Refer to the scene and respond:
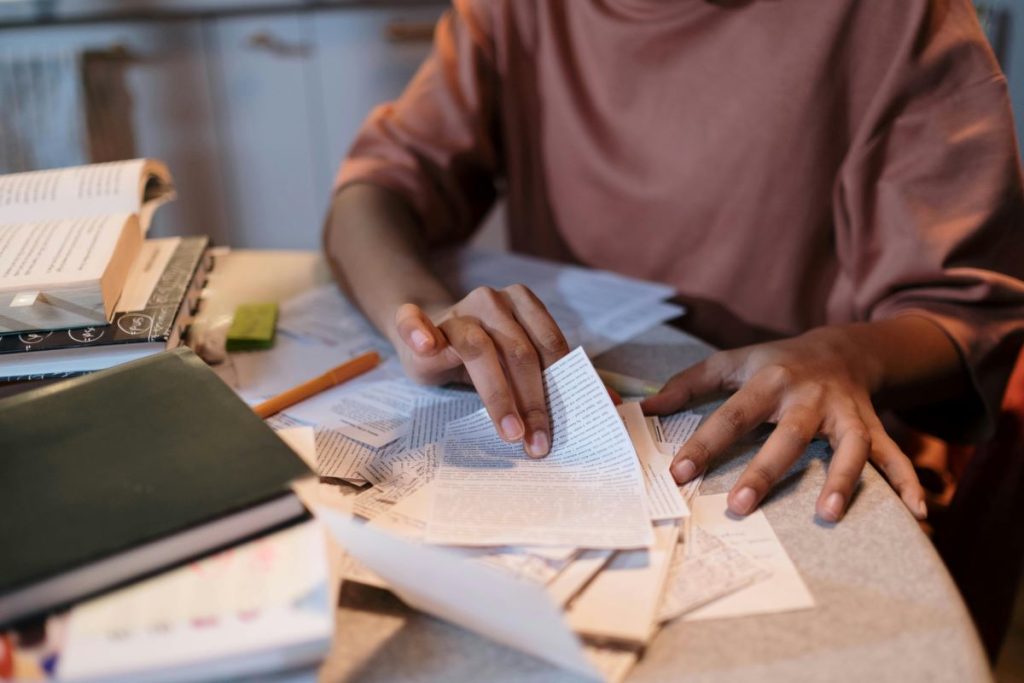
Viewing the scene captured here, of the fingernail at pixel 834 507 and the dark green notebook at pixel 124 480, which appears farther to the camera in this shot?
the fingernail at pixel 834 507

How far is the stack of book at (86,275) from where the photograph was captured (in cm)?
64

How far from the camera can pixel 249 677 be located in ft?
1.35

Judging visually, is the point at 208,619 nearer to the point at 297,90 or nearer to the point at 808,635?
the point at 808,635

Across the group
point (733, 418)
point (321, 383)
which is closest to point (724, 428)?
point (733, 418)

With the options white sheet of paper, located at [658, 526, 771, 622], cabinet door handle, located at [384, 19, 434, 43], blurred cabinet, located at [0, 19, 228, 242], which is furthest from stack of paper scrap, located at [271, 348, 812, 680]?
blurred cabinet, located at [0, 19, 228, 242]

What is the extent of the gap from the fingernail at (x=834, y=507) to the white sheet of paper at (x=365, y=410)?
1.01ft

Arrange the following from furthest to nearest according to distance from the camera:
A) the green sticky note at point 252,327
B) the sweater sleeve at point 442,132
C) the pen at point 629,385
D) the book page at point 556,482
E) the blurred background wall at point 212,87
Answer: the blurred background wall at point 212,87
the sweater sleeve at point 442,132
the green sticky note at point 252,327
the pen at point 629,385
the book page at point 556,482

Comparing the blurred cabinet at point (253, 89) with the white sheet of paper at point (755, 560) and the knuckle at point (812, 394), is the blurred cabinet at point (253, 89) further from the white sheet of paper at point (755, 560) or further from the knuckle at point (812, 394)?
the white sheet of paper at point (755, 560)

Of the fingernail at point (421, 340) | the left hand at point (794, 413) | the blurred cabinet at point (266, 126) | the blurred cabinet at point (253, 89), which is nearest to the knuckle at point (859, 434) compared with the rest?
the left hand at point (794, 413)

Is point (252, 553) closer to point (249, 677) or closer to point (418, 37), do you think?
point (249, 677)

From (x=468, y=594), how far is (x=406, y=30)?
189cm

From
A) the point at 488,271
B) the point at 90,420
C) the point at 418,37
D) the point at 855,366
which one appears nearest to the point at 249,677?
the point at 90,420

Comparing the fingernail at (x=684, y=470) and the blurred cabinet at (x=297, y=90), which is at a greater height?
the fingernail at (x=684, y=470)

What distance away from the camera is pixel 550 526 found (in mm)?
516
